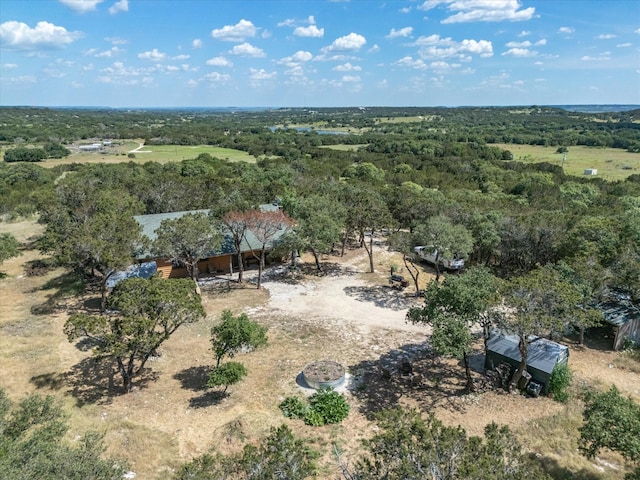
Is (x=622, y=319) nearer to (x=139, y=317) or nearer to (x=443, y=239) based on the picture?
(x=443, y=239)

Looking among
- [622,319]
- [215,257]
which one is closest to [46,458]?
[215,257]

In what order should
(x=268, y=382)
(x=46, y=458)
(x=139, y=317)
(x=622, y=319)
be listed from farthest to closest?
(x=622, y=319) < (x=268, y=382) < (x=139, y=317) < (x=46, y=458)

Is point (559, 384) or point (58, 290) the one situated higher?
point (559, 384)

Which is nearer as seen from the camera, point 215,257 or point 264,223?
point 264,223

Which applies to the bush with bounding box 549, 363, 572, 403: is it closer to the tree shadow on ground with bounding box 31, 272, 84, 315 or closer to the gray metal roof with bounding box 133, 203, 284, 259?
the gray metal roof with bounding box 133, 203, 284, 259

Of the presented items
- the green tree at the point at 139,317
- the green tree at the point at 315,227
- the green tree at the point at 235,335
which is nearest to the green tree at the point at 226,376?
the green tree at the point at 235,335

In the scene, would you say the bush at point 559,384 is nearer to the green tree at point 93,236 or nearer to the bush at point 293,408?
the bush at point 293,408

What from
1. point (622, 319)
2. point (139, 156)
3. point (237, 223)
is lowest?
point (622, 319)

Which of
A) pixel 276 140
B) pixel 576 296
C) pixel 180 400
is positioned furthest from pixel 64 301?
pixel 276 140
